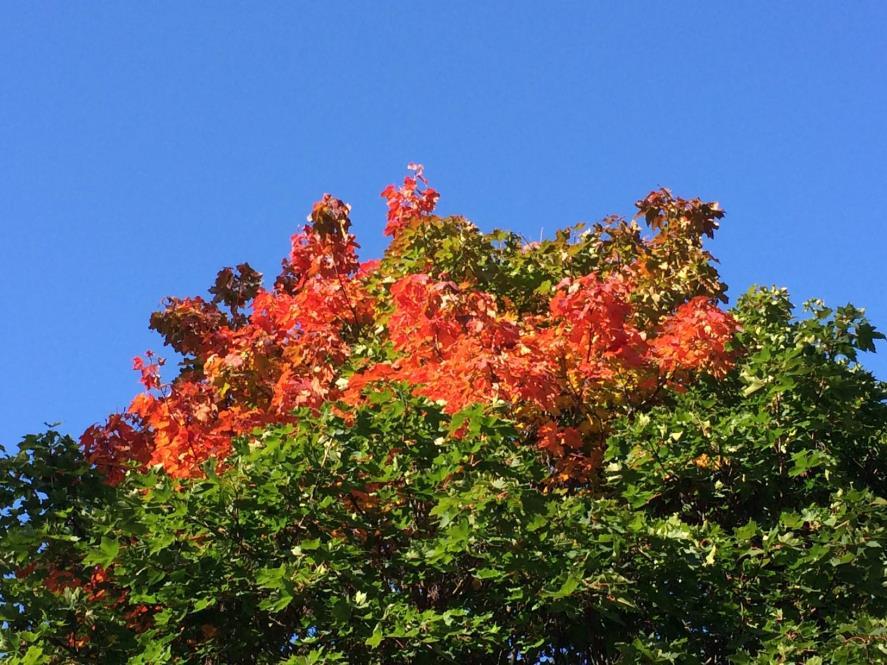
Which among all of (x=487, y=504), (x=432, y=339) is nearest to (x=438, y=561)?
(x=487, y=504)

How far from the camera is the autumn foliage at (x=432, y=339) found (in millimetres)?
14891

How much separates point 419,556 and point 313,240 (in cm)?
944

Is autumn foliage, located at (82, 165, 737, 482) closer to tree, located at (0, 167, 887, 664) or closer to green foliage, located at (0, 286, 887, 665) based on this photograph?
Result: tree, located at (0, 167, 887, 664)

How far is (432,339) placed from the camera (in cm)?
1498

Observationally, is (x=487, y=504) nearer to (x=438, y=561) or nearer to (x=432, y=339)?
(x=438, y=561)

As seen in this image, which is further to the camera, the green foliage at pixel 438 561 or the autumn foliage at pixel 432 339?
the autumn foliage at pixel 432 339

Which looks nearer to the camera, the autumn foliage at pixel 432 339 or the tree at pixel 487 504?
the tree at pixel 487 504

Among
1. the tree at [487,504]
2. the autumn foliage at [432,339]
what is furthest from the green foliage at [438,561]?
the autumn foliage at [432,339]

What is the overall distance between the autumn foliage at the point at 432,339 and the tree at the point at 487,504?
0.06 meters

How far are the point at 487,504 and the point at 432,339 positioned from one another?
355 cm

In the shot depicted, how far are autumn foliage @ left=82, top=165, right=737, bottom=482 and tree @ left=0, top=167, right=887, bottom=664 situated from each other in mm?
59

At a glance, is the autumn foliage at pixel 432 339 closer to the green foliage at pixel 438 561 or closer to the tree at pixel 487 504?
the tree at pixel 487 504

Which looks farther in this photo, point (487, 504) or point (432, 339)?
point (432, 339)

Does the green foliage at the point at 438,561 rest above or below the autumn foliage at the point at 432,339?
below
